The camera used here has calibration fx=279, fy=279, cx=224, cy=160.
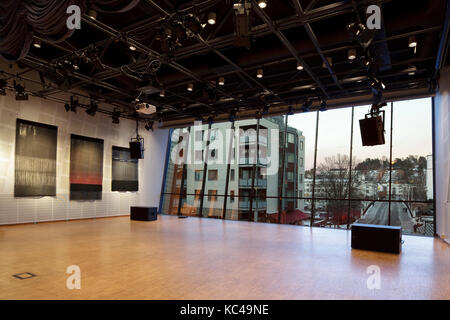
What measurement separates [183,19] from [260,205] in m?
8.05

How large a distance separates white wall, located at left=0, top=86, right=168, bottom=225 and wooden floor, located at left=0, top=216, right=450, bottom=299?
5.17ft

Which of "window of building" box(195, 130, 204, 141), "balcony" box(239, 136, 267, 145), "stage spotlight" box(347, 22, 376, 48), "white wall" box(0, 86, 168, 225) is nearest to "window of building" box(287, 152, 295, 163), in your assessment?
"balcony" box(239, 136, 267, 145)

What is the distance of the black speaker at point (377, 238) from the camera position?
19.1 feet

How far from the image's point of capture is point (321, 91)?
9242mm

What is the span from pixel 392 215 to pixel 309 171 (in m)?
3.06

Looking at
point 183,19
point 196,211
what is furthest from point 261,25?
point 196,211

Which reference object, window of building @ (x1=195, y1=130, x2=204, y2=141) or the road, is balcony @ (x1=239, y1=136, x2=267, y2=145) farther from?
the road

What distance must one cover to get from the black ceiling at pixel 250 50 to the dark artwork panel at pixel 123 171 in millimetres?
2669

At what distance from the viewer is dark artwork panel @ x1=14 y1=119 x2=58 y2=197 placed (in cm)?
881

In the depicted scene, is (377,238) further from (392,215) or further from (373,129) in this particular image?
(392,215)

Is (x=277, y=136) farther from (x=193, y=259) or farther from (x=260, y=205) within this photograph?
(x=193, y=259)

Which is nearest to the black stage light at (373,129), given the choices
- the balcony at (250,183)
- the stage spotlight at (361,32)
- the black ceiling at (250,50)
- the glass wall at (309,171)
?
the black ceiling at (250,50)

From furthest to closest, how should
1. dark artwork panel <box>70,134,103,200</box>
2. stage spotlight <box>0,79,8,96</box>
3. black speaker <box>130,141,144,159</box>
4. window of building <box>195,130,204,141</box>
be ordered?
window of building <box>195,130,204,141</box>, black speaker <box>130,141,144,159</box>, dark artwork panel <box>70,134,103,200</box>, stage spotlight <box>0,79,8,96</box>

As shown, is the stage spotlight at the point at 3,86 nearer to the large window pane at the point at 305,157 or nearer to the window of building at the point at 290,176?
the large window pane at the point at 305,157
